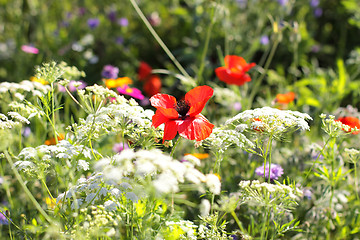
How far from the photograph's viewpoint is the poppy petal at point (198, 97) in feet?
4.90

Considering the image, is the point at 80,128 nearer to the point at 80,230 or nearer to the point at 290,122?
the point at 80,230

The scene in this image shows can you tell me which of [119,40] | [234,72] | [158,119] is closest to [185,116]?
[158,119]

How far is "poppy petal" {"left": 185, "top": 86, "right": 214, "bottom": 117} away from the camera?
4.90ft

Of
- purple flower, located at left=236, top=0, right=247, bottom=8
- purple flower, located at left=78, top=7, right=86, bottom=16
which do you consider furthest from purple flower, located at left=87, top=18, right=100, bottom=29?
purple flower, located at left=236, top=0, right=247, bottom=8

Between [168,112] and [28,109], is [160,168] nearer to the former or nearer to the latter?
[168,112]

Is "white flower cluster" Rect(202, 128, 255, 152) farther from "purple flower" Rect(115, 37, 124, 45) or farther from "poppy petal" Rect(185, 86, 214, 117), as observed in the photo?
"purple flower" Rect(115, 37, 124, 45)

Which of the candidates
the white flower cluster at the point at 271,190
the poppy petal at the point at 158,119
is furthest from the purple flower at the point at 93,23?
the white flower cluster at the point at 271,190

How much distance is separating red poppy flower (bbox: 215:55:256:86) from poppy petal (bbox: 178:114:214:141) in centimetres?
84

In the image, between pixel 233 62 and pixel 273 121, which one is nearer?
pixel 273 121

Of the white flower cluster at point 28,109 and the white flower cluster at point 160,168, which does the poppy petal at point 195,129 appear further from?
the white flower cluster at point 28,109

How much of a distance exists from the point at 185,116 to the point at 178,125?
13 centimetres

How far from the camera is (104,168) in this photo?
1.18m

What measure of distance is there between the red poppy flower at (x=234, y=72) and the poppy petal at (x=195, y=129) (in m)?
0.84

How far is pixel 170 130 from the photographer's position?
4.77ft
